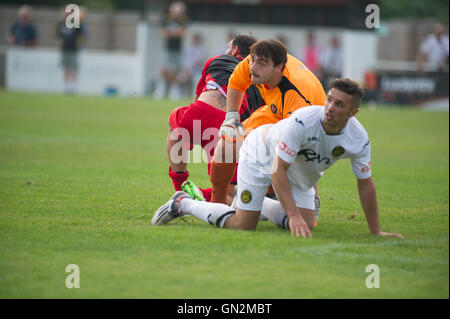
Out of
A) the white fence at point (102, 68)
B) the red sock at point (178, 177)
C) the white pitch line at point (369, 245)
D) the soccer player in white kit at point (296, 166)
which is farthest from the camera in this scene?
the white fence at point (102, 68)

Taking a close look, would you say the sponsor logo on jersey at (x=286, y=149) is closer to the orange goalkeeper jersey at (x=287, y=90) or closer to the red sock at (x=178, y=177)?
the orange goalkeeper jersey at (x=287, y=90)

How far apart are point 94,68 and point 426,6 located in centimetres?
2644

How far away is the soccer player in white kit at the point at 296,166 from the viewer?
5527 millimetres

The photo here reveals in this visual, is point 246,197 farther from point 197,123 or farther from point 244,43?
point 244,43

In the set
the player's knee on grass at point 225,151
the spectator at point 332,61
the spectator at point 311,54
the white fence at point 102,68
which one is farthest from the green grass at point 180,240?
the spectator at point 332,61

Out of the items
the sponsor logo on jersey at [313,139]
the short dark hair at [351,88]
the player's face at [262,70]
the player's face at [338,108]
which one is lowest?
the sponsor logo on jersey at [313,139]

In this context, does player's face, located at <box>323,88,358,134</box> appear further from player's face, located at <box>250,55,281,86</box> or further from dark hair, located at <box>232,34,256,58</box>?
dark hair, located at <box>232,34,256,58</box>

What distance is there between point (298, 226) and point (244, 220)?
559mm

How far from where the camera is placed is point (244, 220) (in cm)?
612

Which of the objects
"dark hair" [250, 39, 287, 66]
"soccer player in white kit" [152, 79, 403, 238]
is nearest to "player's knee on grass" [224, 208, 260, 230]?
"soccer player in white kit" [152, 79, 403, 238]

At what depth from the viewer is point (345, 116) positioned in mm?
5398

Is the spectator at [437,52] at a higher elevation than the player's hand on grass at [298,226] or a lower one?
higher

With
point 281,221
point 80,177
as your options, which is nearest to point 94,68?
point 80,177

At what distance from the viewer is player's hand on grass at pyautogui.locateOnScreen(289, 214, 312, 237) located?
577 cm
